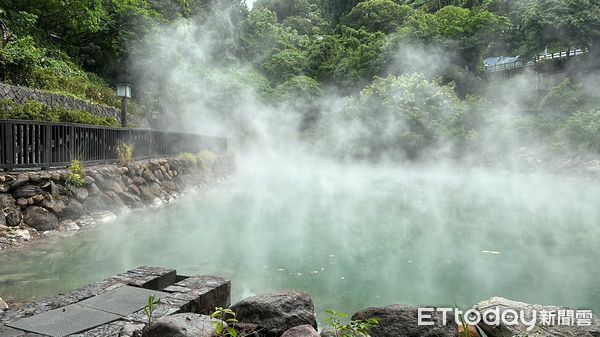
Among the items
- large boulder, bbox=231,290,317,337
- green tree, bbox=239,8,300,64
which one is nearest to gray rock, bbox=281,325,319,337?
large boulder, bbox=231,290,317,337

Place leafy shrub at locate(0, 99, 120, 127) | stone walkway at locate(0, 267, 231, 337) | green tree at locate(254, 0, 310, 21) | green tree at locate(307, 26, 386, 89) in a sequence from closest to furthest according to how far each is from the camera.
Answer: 1. stone walkway at locate(0, 267, 231, 337)
2. leafy shrub at locate(0, 99, 120, 127)
3. green tree at locate(307, 26, 386, 89)
4. green tree at locate(254, 0, 310, 21)

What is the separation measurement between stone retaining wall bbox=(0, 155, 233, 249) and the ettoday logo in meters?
5.28

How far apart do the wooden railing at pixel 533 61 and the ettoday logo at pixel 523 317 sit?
25331 millimetres

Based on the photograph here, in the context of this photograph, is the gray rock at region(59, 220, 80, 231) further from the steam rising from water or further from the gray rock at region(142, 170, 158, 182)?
the gray rock at region(142, 170, 158, 182)

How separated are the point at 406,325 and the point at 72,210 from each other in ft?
19.4

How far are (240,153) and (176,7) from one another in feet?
25.6

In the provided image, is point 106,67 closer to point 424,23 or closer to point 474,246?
point 474,246

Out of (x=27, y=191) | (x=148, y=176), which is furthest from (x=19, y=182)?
(x=148, y=176)

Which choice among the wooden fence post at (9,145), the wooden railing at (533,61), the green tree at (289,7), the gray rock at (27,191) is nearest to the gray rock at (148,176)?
the gray rock at (27,191)

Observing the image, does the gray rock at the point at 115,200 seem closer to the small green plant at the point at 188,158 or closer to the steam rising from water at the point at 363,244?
the steam rising from water at the point at 363,244

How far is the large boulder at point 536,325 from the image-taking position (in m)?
3.04

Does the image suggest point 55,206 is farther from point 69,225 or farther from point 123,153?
point 123,153

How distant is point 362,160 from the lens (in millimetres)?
24062

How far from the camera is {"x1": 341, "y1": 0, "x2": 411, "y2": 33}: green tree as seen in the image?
34.2 metres
